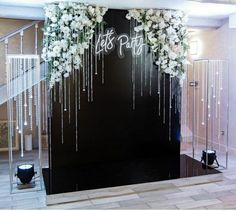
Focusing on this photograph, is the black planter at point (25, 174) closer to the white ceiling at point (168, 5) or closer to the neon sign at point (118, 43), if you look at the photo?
the neon sign at point (118, 43)

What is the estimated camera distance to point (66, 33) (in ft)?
Result: 14.0

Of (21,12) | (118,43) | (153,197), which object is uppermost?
(21,12)

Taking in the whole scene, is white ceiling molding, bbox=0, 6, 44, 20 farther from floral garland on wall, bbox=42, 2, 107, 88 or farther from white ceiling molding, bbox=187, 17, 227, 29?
white ceiling molding, bbox=187, 17, 227, 29

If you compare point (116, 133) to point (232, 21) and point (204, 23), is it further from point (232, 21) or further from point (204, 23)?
point (232, 21)

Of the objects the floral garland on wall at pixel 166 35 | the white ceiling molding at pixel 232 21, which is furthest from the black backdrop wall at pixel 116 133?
the white ceiling molding at pixel 232 21

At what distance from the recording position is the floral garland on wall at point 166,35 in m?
4.68

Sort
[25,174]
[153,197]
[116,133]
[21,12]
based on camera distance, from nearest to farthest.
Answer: [153,197] → [25,174] → [21,12] → [116,133]

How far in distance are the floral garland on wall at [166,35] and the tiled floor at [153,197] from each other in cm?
186

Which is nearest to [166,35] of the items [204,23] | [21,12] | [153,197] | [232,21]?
[204,23]

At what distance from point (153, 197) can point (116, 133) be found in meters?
1.43

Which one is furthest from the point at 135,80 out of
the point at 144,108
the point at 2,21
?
the point at 2,21

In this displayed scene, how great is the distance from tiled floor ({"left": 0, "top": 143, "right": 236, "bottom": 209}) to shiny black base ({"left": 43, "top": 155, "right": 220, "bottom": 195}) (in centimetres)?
12

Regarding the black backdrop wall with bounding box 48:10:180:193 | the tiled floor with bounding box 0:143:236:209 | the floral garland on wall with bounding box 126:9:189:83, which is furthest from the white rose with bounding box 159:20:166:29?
the tiled floor with bounding box 0:143:236:209

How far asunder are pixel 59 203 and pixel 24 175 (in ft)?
2.45
